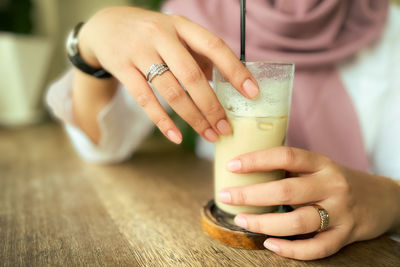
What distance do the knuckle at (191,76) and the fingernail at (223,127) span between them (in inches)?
3.1

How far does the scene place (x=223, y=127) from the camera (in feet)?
1.78

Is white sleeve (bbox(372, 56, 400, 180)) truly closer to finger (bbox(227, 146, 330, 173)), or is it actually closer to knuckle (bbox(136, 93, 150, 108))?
finger (bbox(227, 146, 330, 173))

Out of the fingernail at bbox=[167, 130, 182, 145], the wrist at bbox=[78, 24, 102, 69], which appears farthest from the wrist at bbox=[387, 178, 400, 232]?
the wrist at bbox=[78, 24, 102, 69]

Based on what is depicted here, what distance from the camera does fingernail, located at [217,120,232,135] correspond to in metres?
0.54

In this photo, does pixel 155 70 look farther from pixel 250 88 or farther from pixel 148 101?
pixel 250 88

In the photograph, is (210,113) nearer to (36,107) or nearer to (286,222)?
(286,222)

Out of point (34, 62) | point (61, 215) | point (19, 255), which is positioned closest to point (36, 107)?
point (34, 62)

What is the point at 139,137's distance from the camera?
1107 mm

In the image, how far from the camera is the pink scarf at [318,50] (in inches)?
32.8

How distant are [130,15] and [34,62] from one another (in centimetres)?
174

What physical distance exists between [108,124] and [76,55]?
0.26 metres

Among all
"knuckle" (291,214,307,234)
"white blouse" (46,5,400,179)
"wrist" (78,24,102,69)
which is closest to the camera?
"knuckle" (291,214,307,234)

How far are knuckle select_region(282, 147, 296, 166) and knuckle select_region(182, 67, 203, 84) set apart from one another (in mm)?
176

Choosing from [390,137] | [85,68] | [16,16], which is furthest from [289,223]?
[16,16]
